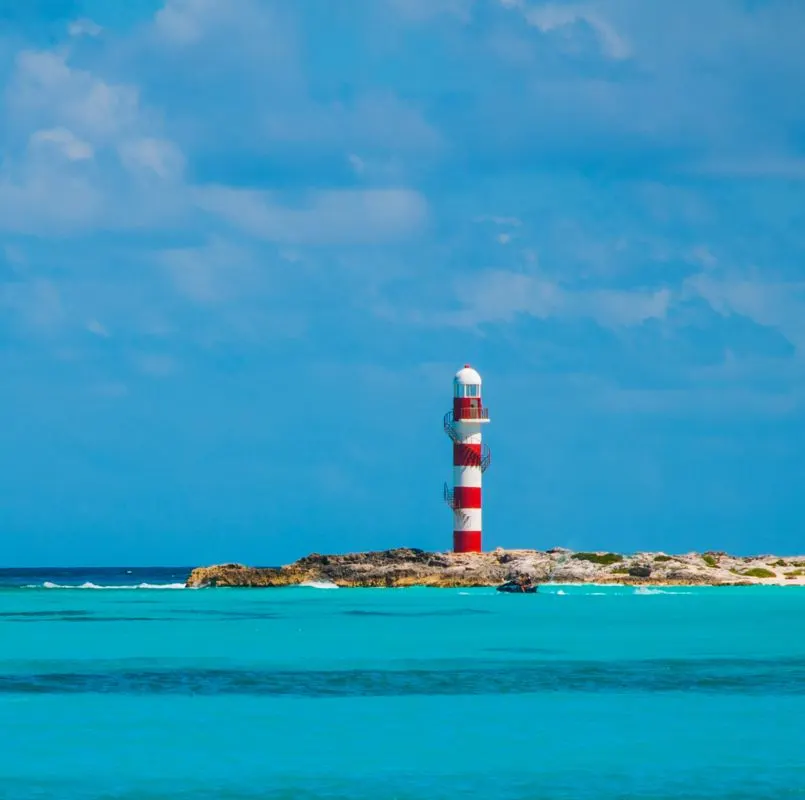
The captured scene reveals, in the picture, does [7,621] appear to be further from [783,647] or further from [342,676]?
[783,647]

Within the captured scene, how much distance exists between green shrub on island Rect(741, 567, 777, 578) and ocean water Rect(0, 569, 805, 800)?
3759cm

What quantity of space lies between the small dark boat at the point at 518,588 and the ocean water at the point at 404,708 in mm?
24482

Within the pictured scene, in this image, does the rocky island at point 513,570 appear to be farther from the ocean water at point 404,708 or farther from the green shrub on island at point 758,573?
the ocean water at point 404,708

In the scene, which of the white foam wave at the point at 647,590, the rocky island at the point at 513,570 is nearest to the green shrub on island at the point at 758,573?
the rocky island at the point at 513,570

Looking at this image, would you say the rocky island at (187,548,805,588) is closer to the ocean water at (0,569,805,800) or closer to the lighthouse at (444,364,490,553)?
the lighthouse at (444,364,490,553)

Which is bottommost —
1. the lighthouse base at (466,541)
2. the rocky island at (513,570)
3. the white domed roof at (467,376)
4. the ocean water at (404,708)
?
the ocean water at (404,708)

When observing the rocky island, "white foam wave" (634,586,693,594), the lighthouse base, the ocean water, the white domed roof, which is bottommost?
the ocean water

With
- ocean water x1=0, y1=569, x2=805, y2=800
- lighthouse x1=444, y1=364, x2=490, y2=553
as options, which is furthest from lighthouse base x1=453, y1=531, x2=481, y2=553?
ocean water x1=0, y1=569, x2=805, y2=800

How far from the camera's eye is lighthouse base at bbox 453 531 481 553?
89.1m

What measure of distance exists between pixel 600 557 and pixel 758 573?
10.2 meters

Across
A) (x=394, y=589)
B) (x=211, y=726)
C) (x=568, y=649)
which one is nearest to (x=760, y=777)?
(x=211, y=726)

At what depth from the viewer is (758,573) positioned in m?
98.2

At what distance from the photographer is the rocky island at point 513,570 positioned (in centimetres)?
9281

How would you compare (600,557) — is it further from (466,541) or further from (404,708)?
(404,708)
